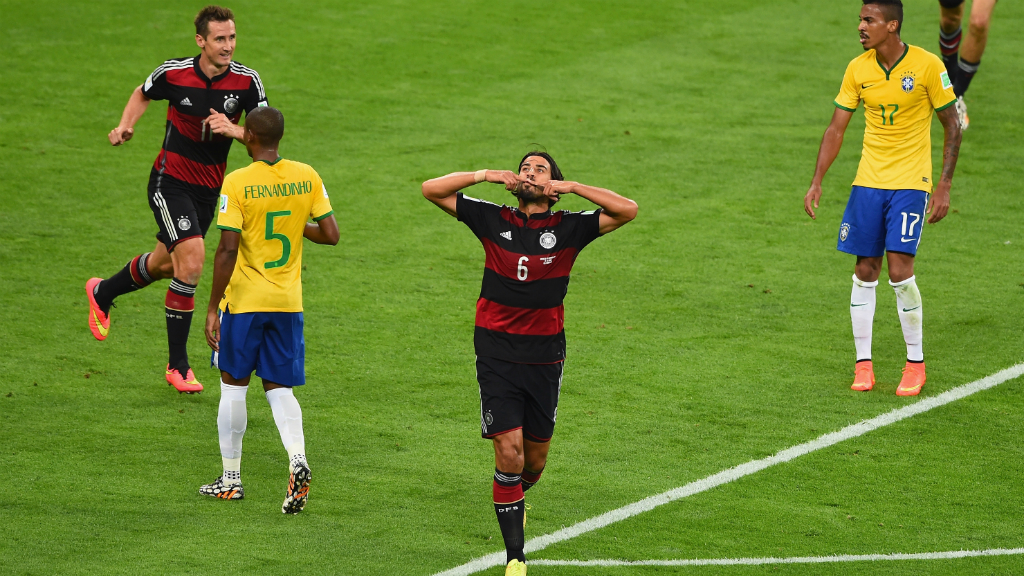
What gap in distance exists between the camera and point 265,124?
667 cm

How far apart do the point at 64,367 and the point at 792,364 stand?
5552mm

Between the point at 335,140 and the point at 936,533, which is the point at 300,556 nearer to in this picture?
the point at 936,533

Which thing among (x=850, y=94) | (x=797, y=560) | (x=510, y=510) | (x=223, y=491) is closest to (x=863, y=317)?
(x=850, y=94)

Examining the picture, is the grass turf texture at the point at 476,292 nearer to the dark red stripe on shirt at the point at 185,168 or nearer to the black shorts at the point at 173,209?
the black shorts at the point at 173,209

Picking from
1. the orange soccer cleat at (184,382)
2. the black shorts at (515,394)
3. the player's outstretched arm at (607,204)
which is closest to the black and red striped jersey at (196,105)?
the orange soccer cleat at (184,382)

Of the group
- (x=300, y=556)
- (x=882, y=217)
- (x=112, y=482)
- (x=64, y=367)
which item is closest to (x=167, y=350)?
(x=64, y=367)

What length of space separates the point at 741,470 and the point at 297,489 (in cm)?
274

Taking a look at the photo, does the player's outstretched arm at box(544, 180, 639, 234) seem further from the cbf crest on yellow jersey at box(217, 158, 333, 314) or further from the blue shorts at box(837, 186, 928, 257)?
the blue shorts at box(837, 186, 928, 257)

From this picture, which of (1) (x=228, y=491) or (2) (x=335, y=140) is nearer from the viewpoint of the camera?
(1) (x=228, y=491)

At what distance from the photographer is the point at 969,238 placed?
40.2 feet

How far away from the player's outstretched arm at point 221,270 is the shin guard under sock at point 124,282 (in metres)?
2.67

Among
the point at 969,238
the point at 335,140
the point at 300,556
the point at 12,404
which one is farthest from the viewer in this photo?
the point at 335,140

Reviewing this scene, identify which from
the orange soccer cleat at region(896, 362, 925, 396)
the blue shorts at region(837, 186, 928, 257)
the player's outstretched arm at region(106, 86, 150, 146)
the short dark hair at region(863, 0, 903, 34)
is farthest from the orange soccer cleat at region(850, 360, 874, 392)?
the player's outstretched arm at region(106, 86, 150, 146)

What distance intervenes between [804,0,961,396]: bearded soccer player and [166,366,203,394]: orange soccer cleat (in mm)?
4612
